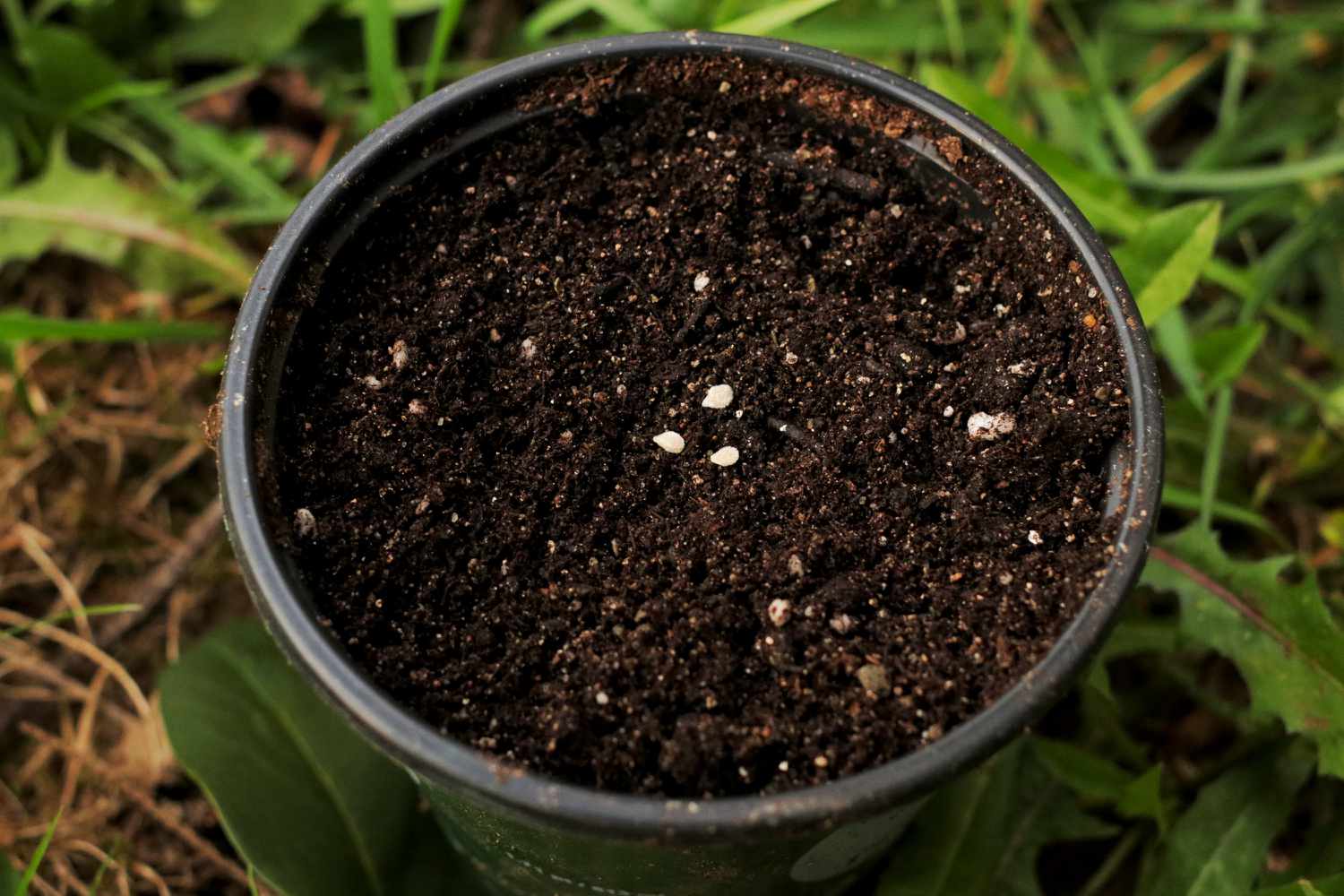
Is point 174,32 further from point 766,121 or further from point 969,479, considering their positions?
point 969,479

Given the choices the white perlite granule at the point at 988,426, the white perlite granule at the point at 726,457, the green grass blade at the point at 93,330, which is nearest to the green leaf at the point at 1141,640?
the white perlite granule at the point at 988,426

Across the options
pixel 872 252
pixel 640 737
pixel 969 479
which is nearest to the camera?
pixel 640 737

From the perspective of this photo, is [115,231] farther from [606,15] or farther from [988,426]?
[988,426]

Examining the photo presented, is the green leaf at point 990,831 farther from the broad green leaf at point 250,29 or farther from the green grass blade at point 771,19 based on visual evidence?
the broad green leaf at point 250,29

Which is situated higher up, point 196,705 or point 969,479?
point 969,479

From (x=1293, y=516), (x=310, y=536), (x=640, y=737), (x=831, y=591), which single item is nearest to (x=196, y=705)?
(x=310, y=536)

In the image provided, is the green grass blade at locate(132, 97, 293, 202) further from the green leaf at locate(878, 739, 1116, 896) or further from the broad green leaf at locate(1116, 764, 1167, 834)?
the broad green leaf at locate(1116, 764, 1167, 834)
